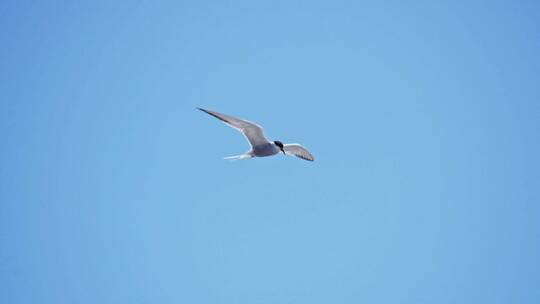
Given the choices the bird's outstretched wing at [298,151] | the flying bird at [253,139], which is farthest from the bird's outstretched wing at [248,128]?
the bird's outstretched wing at [298,151]

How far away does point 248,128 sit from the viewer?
14.8 m

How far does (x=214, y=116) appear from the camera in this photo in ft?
46.0

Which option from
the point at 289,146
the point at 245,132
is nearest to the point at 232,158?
the point at 245,132

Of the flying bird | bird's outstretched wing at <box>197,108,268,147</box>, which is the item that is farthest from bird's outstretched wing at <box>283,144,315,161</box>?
bird's outstretched wing at <box>197,108,268,147</box>

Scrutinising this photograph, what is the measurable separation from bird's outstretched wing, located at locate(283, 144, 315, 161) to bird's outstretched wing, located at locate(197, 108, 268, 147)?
1476mm

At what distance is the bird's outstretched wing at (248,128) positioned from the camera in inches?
570

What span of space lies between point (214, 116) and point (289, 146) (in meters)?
3.10

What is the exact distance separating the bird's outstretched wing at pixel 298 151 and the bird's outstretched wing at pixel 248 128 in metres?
1.48

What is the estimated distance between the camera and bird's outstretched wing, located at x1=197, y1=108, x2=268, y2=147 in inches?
570

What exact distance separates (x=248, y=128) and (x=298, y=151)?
237 cm

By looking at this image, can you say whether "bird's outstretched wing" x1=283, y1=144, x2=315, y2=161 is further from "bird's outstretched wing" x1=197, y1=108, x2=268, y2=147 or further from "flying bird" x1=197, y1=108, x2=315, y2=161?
"bird's outstretched wing" x1=197, y1=108, x2=268, y2=147

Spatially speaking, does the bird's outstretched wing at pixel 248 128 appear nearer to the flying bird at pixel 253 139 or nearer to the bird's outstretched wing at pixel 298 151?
the flying bird at pixel 253 139

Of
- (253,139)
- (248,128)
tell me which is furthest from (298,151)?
(248,128)

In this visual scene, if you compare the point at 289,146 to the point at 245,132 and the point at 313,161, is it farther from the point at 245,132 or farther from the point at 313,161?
the point at 245,132
